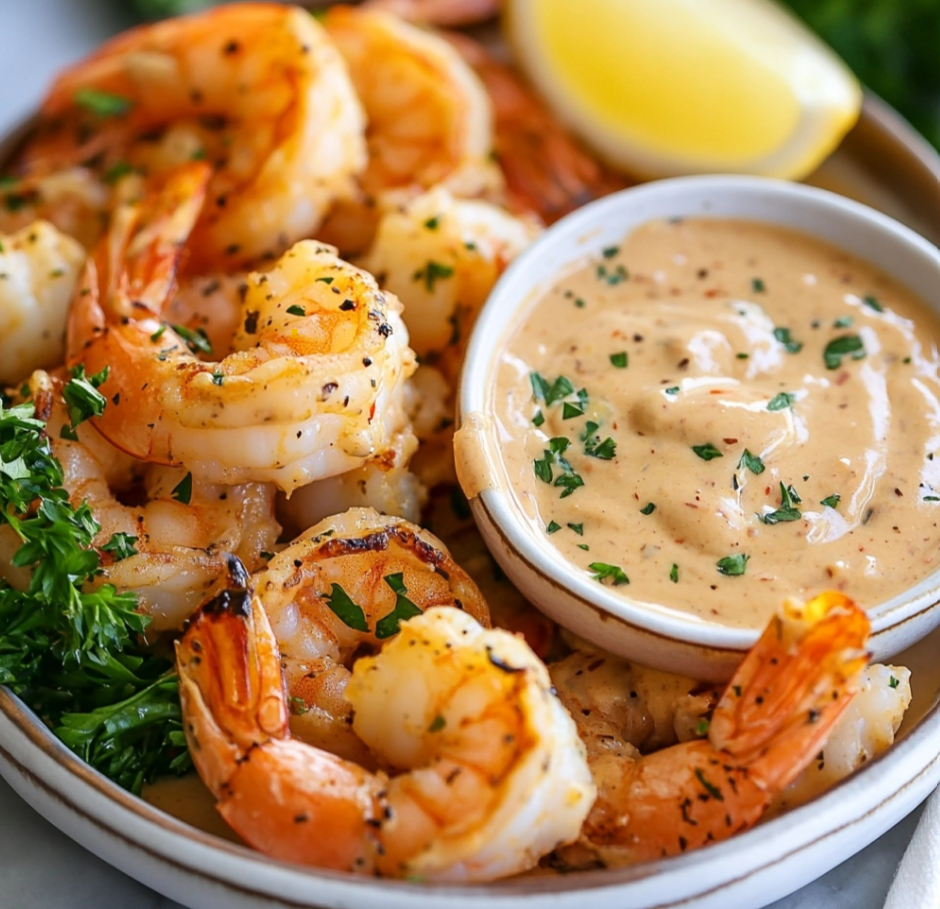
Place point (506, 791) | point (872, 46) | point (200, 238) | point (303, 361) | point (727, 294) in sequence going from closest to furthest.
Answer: point (506, 791), point (303, 361), point (727, 294), point (200, 238), point (872, 46)

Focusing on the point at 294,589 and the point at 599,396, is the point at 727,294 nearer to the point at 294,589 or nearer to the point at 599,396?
the point at 599,396

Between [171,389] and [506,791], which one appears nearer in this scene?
[506,791]

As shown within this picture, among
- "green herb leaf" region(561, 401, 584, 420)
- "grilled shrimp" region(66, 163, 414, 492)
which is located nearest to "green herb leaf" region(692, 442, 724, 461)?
"green herb leaf" region(561, 401, 584, 420)

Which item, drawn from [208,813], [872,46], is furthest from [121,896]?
[872,46]

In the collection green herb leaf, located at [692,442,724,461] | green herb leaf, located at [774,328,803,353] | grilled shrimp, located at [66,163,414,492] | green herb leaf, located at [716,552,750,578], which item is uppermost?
green herb leaf, located at [774,328,803,353]

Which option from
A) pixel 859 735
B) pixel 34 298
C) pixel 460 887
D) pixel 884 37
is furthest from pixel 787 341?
pixel 884 37

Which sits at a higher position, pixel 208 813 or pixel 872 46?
pixel 872 46

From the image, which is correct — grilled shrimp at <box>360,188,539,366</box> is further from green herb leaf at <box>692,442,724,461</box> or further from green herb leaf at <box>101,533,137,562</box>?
green herb leaf at <box>101,533,137,562</box>

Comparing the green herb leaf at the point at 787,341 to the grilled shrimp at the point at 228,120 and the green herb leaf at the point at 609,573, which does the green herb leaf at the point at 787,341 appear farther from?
the grilled shrimp at the point at 228,120

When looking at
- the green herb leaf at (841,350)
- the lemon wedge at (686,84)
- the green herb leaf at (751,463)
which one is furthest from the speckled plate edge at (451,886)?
the lemon wedge at (686,84)
